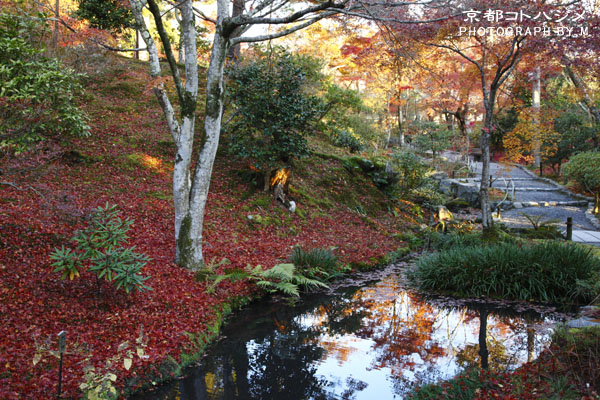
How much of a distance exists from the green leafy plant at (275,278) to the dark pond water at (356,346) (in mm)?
303

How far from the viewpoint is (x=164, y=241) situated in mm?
7332

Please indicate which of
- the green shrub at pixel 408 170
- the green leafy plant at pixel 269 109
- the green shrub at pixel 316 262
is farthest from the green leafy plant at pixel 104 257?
the green shrub at pixel 408 170

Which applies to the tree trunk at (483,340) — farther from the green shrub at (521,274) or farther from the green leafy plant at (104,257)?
the green leafy plant at (104,257)

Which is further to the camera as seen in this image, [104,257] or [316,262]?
[316,262]

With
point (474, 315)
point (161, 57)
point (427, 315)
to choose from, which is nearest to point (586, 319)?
point (474, 315)

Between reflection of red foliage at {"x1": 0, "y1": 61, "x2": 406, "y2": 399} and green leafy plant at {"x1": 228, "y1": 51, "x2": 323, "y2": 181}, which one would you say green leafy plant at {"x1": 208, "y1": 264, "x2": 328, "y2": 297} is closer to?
reflection of red foliage at {"x1": 0, "y1": 61, "x2": 406, "y2": 399}

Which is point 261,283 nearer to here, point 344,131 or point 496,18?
point 496,18

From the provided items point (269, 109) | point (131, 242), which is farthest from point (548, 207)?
point (131, 242)

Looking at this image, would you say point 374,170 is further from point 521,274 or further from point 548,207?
point 521,274

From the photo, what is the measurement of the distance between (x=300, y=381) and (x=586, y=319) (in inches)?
143

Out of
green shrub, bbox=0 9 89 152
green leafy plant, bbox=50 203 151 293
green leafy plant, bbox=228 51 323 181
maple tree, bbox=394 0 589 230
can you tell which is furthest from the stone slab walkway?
green shrub, bbox=0 9 89 152

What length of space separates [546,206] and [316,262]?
41.6ft

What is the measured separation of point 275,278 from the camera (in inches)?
288

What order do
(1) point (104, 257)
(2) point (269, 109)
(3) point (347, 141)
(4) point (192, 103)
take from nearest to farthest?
(1) point (104, 257) < (4) point (192, 103) < (2) point (269, 109) < (3) point (347, 141)
